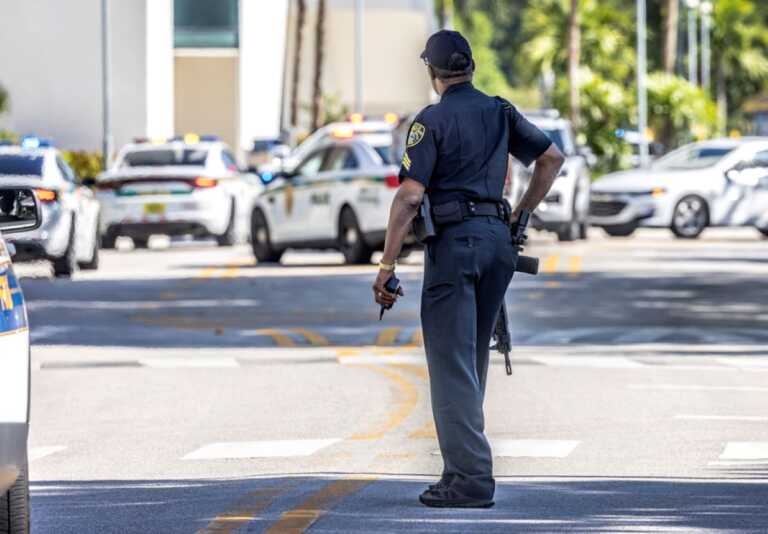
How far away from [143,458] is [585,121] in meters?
49.0

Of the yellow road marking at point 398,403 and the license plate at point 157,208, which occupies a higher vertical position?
the license plate at point 157,208

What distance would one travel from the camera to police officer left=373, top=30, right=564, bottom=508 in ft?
30.2

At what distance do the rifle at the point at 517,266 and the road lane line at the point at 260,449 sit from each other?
1.72 meters

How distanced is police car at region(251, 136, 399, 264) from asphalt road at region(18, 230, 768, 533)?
1520mm

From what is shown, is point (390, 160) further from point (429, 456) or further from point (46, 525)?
point (46, 525)

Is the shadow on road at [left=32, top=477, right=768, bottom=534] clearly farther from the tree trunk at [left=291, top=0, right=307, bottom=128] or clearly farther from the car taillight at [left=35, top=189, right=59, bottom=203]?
the tree trunk at [left=291, top=0, right=307, bottom=128]

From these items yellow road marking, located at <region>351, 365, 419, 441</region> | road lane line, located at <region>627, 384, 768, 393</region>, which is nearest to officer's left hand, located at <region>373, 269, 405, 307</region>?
yellow road marking, located at <region>351, 365, 419, 441</region>

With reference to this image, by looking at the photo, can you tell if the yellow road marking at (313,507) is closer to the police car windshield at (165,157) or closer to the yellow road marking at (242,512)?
the yellow road marking at (242,512)

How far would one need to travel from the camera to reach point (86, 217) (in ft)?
87.7

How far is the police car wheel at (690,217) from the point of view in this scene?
35812 millimetres

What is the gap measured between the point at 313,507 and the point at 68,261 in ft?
55.5

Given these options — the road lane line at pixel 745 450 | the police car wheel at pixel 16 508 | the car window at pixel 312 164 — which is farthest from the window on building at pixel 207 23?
the police car wheel at pixel 16 508

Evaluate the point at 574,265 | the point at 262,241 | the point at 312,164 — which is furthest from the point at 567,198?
the point at 312,164

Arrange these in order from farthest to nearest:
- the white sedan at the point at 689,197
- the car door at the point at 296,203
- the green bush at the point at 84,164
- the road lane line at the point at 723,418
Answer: the green bush at the point at 84,164
the white sedan at the point at 689,197
the car door at the point at 296,203
the road lane line at the point at 723,418
